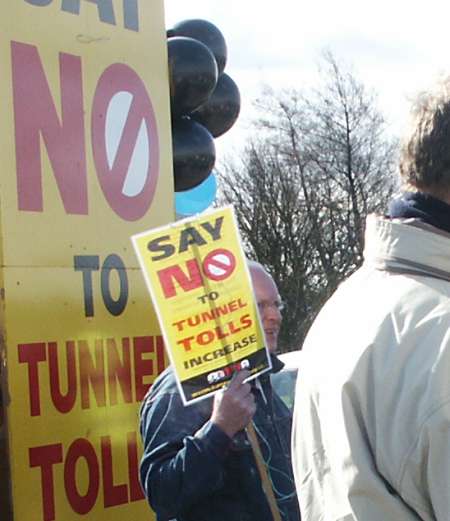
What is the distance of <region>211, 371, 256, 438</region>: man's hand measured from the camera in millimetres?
2887

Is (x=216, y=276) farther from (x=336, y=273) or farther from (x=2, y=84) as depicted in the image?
(x=336, y=273)

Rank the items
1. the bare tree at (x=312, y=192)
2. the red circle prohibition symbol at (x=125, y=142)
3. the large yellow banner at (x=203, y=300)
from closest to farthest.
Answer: the large yellow banner at (x=203, y=300), the red circle prohibition symbol at (x=125, y=142), the bare tree at (x=312, y=192)

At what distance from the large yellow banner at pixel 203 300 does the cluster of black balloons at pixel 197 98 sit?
194 centimetres

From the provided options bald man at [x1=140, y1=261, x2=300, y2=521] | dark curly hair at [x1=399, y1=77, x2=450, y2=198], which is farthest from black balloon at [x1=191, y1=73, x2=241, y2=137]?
dark curly hair at [x1=399, y1=77, x2=450, y2=198]

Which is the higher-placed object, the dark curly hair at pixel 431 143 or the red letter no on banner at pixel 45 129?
the red letter no on banner at pixel 45 129

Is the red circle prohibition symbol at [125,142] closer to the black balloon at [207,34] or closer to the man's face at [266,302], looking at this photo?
the man's face at [266,302]

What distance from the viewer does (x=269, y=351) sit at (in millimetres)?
3299

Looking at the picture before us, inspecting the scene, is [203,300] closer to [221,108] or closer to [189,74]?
[189,74]

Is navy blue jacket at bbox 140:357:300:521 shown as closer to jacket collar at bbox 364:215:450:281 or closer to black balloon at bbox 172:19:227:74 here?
jacket collar at bbox 364:215:450:281

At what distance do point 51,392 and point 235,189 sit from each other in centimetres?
2435

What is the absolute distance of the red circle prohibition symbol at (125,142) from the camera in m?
3.77

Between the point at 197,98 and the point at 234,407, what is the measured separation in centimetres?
242

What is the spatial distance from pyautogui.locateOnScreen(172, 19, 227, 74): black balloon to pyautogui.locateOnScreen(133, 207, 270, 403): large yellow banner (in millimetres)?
2772

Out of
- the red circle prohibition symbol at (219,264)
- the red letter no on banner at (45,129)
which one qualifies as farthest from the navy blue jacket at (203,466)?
the red letter no on banner at (45,129)
